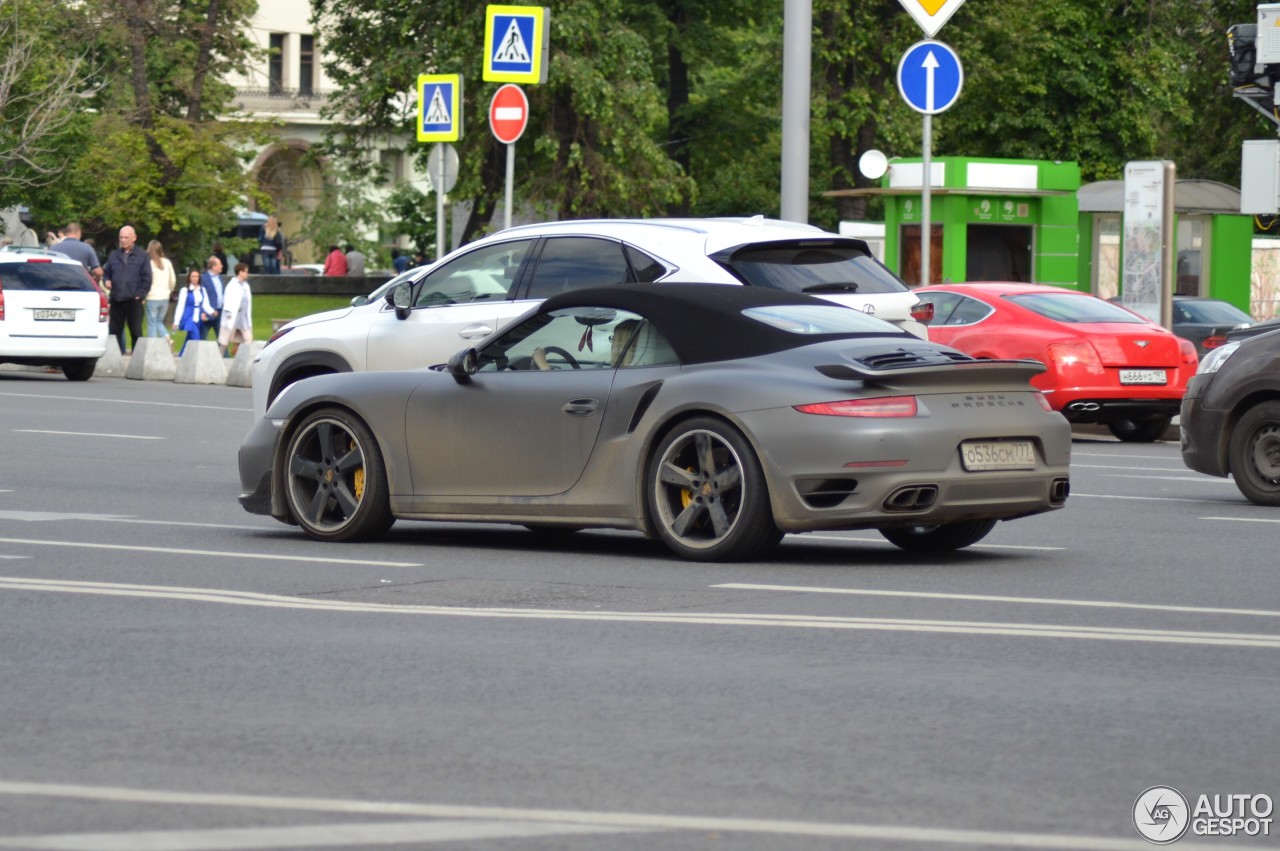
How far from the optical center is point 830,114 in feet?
159

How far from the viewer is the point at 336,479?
456 inches

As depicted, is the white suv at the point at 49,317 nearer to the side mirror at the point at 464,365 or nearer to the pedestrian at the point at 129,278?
the pedestrian at the point at 129,278

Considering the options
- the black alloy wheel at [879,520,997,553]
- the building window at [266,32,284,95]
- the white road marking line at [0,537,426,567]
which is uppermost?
the building window at [266,32,284,95]

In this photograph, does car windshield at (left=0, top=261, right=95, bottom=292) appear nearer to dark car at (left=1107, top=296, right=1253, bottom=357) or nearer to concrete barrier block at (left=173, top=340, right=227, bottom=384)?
concrete barrier block at (left=173, top=340, right=227, bottom=384)

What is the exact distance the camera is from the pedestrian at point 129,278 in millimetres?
32031

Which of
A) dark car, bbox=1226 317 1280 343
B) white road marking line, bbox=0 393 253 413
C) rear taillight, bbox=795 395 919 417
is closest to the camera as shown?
rear taillight, bbox=795 395 919 417

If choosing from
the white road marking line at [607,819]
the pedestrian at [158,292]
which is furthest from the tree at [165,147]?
the white road marking line at [607,819]

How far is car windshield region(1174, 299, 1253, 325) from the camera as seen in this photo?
3155cm


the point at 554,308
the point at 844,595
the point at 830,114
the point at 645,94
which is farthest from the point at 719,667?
the point at 830,114

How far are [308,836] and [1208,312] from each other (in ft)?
92.5

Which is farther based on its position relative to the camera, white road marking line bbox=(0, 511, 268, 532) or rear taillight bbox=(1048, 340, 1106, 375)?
rear taillight bbox=(1048, 340, 1106, 375)

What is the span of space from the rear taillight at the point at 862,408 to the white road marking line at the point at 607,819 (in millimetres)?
4925
